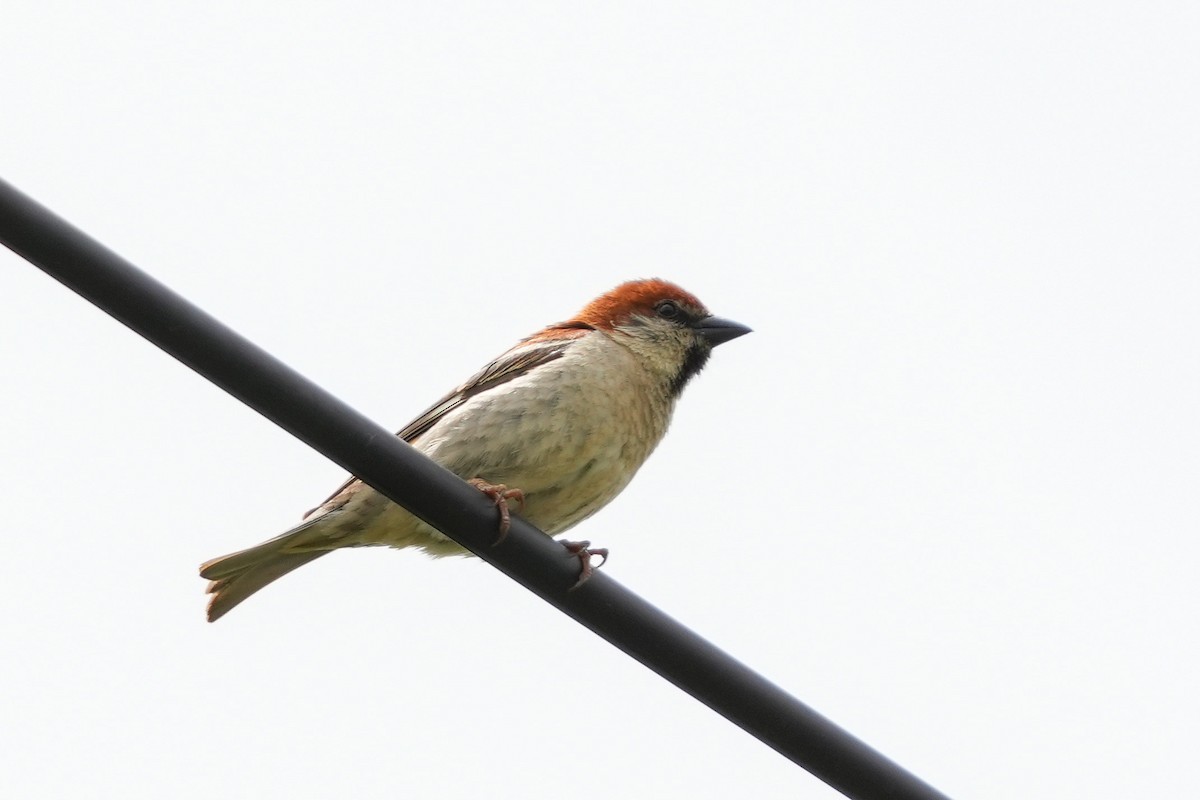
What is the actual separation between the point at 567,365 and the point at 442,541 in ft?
2.81

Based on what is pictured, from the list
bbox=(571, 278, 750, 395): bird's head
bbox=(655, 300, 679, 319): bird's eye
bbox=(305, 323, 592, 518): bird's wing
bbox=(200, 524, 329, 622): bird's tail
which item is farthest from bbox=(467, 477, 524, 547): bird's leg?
bbox=(655, 300, 679, 319): bird's eye

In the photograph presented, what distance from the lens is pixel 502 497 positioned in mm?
4078

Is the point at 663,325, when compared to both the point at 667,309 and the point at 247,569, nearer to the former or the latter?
the point at 667,309

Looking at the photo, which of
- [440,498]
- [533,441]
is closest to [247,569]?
[533,441]

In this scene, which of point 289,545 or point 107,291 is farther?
point 289,545

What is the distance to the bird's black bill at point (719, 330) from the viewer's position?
6715 mm

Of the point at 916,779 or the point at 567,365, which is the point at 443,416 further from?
the point at 916,779

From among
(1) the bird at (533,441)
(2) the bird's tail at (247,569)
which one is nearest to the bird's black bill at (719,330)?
(1) the bird at (533,441)

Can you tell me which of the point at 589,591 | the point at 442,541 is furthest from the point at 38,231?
the point at 442,541

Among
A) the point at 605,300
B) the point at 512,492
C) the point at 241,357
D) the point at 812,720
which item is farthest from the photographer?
the point at 605,300

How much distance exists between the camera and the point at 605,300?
21.9 ft

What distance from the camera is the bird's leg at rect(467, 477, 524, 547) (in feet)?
11.3

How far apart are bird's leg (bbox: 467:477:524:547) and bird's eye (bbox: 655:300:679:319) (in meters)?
1.66

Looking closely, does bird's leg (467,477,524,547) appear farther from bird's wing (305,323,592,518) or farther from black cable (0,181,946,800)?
bird's wing (305,323,592,518)
